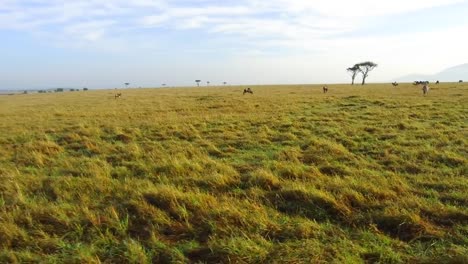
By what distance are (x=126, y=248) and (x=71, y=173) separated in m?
4.54

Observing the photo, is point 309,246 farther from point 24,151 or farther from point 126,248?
point 24,151

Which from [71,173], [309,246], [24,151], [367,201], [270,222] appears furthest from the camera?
[24,151]

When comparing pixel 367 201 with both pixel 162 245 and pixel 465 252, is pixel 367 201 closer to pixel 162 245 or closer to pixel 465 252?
pixel 465 252

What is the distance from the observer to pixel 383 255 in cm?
492

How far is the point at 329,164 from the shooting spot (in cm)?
928

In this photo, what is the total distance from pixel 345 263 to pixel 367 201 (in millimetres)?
2181

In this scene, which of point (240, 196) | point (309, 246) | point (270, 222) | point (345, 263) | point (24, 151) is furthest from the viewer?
point (24, 151)

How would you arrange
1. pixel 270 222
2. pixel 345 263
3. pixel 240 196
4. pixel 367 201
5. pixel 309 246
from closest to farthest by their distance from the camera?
pixel 345 263 → pixel 309 246 → pixel 270 222 → pixel 367 201 → pixel 240 196

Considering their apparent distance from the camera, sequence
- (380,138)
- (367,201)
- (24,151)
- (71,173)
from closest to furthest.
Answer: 1. (367,201)
2. (71,173)
3. (24,151)
4. (380,138)

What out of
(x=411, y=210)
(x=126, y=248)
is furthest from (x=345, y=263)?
(x=126, y=248)

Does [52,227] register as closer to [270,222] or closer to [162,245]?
[162,245]

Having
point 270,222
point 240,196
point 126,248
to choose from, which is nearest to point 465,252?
point 270,222

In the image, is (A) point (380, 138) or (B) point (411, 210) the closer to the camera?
(B) point (411, 210)

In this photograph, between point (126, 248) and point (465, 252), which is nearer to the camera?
point (465, 252)
